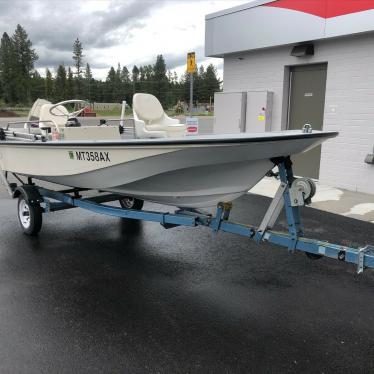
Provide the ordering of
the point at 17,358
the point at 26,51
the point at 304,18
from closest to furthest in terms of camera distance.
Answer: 1. the point at 17,358
2. the point at 304,18
3. the point at 26,51

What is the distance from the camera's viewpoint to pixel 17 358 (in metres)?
2.96

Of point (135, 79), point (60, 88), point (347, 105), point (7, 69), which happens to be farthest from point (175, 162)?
point (135, 79)

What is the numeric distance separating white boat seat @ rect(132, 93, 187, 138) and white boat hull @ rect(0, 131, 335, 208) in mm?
1162

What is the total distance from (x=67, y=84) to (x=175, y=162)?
68467 mm

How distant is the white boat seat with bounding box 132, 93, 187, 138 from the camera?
563cm

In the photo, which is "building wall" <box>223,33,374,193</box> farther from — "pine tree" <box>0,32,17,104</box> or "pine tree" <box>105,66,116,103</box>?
"pine tree" <box>0,32,17,104</box>

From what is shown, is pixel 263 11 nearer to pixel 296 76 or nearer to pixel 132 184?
pixel 296 76

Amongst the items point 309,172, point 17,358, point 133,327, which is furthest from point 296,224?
point 309,172

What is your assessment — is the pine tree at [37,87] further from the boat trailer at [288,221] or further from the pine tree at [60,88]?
the boat trailer at [288,221]

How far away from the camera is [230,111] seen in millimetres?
10375

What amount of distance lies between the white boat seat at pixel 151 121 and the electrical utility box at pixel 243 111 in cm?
408

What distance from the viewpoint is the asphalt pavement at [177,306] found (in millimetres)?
2967

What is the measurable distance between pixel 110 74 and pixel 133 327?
82.8 meters

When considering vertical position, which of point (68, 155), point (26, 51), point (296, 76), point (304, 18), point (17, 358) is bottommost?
point (17, 358)
